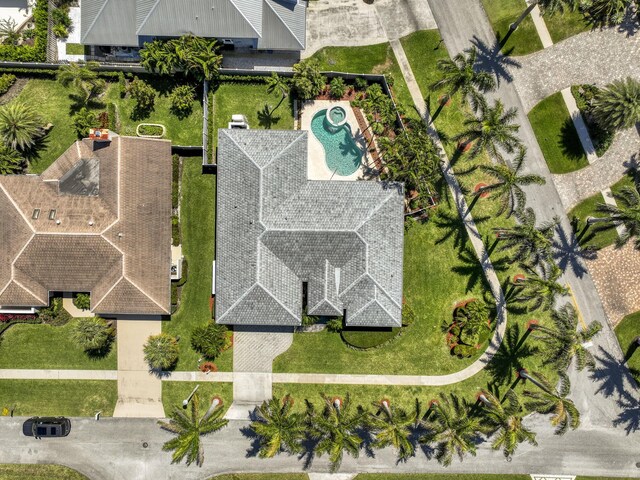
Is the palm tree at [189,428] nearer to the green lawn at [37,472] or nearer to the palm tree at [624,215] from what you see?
the green lawn at [37,472]

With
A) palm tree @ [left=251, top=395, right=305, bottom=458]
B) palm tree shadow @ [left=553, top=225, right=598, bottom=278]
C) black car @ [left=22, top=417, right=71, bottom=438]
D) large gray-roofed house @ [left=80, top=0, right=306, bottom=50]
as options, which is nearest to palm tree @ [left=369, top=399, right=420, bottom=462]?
palm tree @ [left=251, top=395, right=305, bottom=458]

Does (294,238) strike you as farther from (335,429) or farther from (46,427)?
(46,427)

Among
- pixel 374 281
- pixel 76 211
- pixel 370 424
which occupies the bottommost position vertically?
pixel 370 424

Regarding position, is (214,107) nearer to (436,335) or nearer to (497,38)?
(497,38)

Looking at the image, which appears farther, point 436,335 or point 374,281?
point 436,335

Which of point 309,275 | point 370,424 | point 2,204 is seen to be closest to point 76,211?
point 2,204
